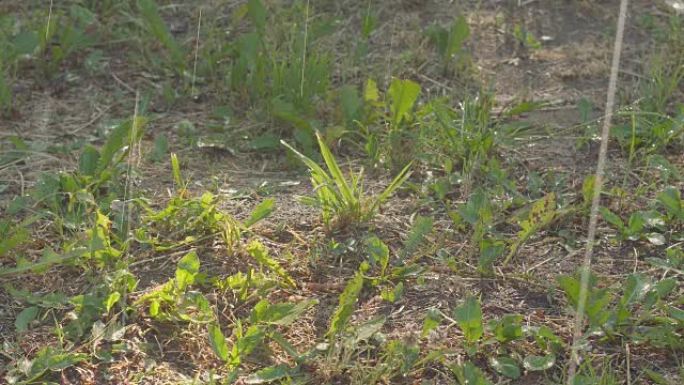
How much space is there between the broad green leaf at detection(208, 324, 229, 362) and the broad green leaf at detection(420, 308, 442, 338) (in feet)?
1.47

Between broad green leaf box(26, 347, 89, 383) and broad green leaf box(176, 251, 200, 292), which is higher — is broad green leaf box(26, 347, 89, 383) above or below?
below

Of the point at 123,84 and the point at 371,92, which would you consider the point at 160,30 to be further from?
the point at 371,92

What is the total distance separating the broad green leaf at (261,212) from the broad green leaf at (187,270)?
246 mm

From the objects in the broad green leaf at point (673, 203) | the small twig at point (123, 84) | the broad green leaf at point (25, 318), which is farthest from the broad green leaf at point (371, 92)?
the broad green leaf at point (25, 318)

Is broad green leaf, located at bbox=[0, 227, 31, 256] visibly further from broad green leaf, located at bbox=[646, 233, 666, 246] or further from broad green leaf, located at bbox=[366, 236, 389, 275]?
broad green leaf, located at bbox=[646, 233, 666, 246]

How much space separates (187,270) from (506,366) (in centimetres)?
78

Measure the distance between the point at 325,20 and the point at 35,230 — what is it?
1.43 m

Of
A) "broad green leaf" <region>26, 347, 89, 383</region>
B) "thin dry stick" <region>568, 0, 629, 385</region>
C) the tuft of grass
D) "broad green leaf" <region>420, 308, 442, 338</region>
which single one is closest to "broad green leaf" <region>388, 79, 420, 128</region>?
the tuft of grass

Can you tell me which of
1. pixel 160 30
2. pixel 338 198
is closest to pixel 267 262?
pixel 338 198

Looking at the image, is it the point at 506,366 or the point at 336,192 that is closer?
the point at 506,366

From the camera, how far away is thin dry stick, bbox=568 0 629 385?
7.96 feet

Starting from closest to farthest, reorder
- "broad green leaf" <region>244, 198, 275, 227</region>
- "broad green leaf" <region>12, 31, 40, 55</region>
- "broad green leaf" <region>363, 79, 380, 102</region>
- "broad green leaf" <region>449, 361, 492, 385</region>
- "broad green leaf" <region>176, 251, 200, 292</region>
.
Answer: "broad green leaf" <region>449, 361, 492, 385</region> < "broad green leaf" <region>176, 251, 200, 292</region> < "broad green leaf" <region>244, 198, 275, 227</region> < "broad green leaf" <region>363, 79, 380, 102</region> < "broad green leaf" <region>12, 31, 40, 55</region>

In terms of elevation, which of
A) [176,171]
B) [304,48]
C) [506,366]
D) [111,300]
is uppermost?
[304,48]

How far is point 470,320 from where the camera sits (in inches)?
95.3
